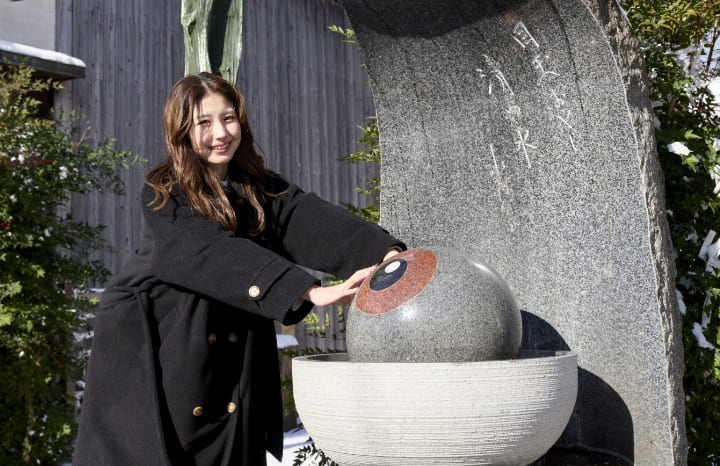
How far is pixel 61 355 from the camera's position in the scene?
5.89m

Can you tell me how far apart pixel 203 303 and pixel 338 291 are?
456mm

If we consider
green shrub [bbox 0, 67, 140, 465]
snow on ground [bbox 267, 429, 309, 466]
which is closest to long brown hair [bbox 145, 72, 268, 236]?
green shrub [bbox 0, 67, 140, 465]

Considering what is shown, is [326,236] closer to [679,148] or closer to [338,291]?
[338,291]

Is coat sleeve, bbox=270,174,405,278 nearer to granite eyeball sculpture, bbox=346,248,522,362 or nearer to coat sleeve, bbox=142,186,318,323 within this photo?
granite eyeball sculpture, bbox=346,248,522,362

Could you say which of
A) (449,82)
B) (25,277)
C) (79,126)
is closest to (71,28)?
(79,126)

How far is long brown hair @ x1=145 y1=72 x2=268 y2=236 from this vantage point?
2.72 metres

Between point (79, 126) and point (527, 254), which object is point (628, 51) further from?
point (79, 126)

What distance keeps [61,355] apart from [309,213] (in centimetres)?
→ 365

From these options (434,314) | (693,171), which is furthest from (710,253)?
(434,314)

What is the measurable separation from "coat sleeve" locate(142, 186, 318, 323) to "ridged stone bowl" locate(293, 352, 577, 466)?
0.90 ft

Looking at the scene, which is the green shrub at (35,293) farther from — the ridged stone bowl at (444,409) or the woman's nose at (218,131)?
the ridged stone bowl at (444,409)

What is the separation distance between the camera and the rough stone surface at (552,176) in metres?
2.99

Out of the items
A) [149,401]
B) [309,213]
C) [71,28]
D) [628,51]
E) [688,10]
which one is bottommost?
[149,401]

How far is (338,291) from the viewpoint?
2670 mm
